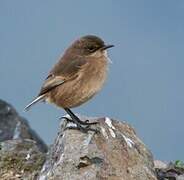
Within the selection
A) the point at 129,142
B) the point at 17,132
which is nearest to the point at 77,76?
the point at 129,142

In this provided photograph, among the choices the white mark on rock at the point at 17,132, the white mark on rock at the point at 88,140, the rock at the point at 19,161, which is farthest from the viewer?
the white mark on rock at the point at 17,132

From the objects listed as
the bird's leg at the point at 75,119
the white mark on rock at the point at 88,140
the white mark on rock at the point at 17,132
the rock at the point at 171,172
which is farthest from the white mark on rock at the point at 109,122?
the white mark on rock at the point at 17,132

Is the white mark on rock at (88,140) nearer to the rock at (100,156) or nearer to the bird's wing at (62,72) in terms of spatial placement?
the rock at (100,156)

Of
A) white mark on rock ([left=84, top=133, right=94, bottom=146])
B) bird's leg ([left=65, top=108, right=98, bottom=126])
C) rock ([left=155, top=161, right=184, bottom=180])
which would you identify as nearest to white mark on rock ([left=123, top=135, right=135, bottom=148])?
bird's leg ([left=65, top=108, right=98, bottom=126])

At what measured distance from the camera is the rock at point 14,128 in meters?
17.8

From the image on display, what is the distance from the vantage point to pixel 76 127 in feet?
42.8

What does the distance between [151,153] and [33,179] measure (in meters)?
1.71

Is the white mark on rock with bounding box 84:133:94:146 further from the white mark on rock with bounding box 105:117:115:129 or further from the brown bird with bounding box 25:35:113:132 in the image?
the white mark on rock with bounding box 105:117:115:129

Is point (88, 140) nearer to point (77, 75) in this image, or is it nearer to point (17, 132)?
point (77, 75)

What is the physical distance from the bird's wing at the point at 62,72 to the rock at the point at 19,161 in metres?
0.84

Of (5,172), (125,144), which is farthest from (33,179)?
(125,144)

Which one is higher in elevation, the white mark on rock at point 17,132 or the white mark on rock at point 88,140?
the white mark on rock at point 88,140

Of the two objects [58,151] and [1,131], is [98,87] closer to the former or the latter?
[58,151]

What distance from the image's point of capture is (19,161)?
13469mm
